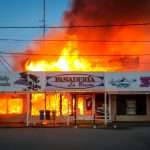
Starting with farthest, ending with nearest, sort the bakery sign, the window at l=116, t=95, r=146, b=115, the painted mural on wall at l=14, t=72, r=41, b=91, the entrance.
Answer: the window at l=116, t=95, r=146, b=115
the entrance
the bakery sign
the painted mural on wall at l=14, t=72, r=41, b=91

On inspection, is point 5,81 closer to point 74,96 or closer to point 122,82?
point 74,96

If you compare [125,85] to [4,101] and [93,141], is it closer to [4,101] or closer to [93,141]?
[4,101]

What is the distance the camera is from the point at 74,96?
115 ft

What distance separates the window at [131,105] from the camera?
116 feet

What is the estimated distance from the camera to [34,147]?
1691cm

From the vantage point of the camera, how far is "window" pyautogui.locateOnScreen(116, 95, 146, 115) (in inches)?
1389

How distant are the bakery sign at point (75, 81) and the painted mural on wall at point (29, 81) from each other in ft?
2.68

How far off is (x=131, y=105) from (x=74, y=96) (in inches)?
191

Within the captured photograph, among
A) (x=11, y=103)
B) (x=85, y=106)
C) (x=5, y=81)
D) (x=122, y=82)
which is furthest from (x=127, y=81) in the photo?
(x=11, y=103)

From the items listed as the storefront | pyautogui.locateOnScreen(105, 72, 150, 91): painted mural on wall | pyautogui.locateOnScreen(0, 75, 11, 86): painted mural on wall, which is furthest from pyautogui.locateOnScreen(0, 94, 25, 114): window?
pyautogui.locateOnScreen(105, 72, 150, 91): painted mural on wall

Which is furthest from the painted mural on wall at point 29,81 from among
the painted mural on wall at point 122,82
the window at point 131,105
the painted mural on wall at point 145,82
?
the painted mural on wall at point 145,82

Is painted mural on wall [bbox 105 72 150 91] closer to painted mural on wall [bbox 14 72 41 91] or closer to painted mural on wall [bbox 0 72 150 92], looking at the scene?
painted mural on wall [bbox 0 72 150 92]

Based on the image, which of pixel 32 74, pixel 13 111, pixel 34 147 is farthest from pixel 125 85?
pixel 34 147

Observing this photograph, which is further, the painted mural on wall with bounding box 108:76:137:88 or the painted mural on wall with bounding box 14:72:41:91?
the painted mural on wall with bounding box 108:76:137:88
